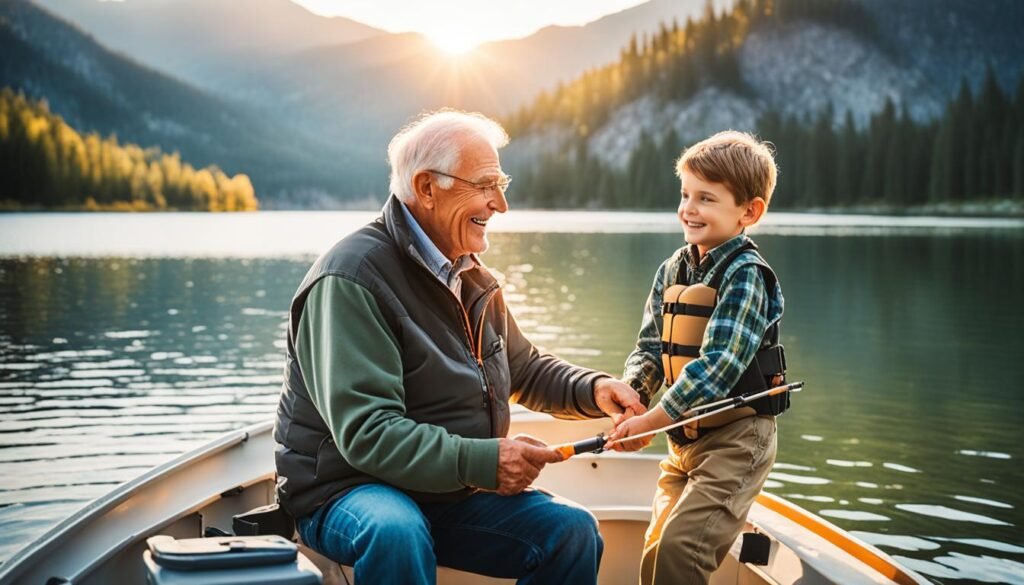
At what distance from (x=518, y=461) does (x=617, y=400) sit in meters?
0.82

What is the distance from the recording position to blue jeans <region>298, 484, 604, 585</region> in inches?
112

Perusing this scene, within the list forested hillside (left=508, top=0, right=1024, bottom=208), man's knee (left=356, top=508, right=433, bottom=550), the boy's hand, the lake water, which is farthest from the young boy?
forested hillside (left=508, top=0, right=1024, bottom=208)

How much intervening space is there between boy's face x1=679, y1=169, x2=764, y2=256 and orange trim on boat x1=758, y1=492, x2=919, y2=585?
1.17 m

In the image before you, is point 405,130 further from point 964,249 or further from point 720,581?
point 964,249

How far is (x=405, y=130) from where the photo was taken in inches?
136

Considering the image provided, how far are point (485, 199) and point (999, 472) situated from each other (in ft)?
27.8

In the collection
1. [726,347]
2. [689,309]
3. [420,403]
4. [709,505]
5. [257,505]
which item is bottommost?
[257,505]

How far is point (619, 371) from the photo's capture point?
50.9 feet

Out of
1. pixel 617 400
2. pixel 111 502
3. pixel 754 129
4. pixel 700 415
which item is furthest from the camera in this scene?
pixel 754 129

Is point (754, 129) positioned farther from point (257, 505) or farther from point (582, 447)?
point (582, 447)

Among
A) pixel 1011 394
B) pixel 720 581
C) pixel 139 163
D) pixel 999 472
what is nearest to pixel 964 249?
pixel 1011 394

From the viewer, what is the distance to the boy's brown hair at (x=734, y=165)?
3.57 meters

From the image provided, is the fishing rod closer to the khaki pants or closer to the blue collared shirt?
the khaki pants

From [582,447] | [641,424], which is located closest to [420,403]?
[582,447]
